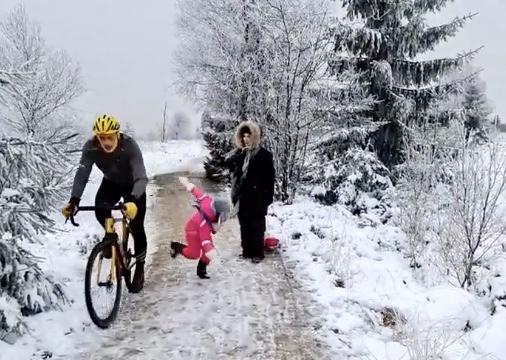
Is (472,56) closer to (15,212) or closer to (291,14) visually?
(291,14)

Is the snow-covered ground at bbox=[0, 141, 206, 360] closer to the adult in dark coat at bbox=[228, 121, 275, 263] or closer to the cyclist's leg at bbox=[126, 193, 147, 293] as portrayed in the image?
the cyclist's leg at bbox=[126, 193, 147, 293]

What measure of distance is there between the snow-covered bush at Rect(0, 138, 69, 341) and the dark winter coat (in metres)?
3.07

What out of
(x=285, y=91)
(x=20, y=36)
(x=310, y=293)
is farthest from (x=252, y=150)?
(x=20, y=36)

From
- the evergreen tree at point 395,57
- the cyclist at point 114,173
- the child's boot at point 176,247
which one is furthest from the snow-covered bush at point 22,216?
the evergreen tree at point 395,57

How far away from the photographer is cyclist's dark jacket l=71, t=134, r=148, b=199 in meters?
5.27

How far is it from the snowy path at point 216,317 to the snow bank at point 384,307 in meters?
0.32

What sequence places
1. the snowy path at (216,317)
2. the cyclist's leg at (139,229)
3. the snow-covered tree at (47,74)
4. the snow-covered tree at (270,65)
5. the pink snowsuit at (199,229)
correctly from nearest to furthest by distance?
the snowy path at (216,317)
the cyclist's leg at (139,229)
the pink snowsuit at (199,229)
the snow-covered tree at (270,65)
the snow-covered tree at (47,74)

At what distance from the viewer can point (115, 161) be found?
213 inches

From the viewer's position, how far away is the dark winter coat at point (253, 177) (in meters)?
7.22

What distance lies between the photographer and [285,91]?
44.1ft

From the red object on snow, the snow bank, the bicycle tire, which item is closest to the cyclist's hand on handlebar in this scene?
the bicycle tire

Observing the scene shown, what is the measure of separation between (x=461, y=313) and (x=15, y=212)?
14.6 ft

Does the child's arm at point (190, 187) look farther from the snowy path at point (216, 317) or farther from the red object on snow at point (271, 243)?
the red object on snow at point (271, 243)

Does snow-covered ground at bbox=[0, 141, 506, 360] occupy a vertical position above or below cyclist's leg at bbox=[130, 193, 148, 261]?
below
